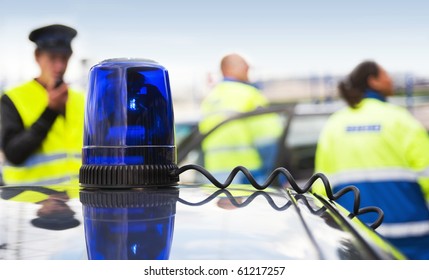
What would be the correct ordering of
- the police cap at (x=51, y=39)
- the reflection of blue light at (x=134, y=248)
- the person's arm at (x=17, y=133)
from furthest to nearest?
the police cap at (x=51, y=39) → the person's arm at (x=17, y=133) → the reflection of blue light at (x=134, y=248)

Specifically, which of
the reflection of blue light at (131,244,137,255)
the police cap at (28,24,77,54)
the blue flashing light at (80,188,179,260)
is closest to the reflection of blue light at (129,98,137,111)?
the blue flashing light at (80,188,179,260)

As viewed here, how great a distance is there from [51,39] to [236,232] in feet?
7.57

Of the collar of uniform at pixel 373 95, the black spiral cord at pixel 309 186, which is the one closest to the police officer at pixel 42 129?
the collar of uniform at pixel 373 95

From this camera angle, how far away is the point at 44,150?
9.14ft

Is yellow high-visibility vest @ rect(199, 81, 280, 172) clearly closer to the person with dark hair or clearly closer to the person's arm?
the person with dark hair

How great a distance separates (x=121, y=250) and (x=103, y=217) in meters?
0.11

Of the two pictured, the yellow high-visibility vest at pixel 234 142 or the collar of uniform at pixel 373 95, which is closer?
the collar of uniform at pixel 373 95

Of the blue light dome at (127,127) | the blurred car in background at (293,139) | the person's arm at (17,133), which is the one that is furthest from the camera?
the blurred car in background at (293,139)

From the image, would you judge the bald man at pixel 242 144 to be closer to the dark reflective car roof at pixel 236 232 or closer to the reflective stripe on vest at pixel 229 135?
the reflective stripe on vest at pixel 229 135

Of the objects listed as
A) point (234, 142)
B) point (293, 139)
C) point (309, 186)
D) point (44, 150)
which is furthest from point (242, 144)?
point (309, 186)

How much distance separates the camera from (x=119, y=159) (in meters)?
0.97

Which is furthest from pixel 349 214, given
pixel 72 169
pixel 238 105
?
pixel 238 105

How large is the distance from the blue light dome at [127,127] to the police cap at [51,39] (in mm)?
2012

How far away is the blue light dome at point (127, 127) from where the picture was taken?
97 cm
